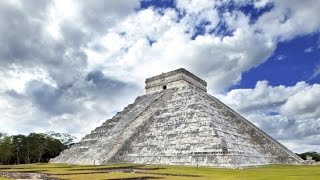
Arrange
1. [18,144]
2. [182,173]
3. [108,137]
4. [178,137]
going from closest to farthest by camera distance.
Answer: [182,173] < [178,137] < [108,137] < [18,144]

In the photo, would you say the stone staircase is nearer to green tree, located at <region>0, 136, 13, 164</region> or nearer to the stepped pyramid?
the stepped pyramid

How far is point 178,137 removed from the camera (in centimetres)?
3172

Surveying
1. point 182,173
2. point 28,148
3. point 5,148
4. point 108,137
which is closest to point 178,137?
point 108,137

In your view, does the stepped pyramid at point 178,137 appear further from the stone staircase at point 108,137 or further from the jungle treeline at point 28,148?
the jungle treeline at point 28,148

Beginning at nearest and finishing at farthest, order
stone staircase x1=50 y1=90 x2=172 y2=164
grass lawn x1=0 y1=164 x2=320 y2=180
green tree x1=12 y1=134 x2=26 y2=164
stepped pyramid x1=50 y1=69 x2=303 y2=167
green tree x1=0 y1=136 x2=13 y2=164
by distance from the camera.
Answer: grass lawn x1=0 y1=164 x2=320 y2=180 < stepped pyramid x1=50 y1=69 x2=303 y2=167 < stone staircase x1=50 y1=90 x2=172 y2=164 < green tree x1=0 y1=136 x2=13 y2=164 < green tree x1=12 y1=134 x2=26 y2=164

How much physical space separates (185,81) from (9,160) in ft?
121

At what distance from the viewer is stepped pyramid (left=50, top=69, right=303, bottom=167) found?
28.8 m

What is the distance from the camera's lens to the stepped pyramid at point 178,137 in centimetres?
2878

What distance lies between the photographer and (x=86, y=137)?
136ft

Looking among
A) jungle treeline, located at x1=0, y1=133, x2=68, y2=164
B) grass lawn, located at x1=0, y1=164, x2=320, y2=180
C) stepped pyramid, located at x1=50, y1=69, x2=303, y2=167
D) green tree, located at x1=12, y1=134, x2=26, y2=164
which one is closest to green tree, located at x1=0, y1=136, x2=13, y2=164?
jungle treeline, located at x1=0, y1=133, x2=68, y2=164

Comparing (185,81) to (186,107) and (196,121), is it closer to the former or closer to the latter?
(186,107)

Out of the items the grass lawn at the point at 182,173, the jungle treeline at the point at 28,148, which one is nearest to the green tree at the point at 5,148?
the jungle treeline at the point at 28,148

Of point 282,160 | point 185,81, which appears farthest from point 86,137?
point 282,160

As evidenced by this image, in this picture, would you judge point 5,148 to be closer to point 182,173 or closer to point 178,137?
point 178,137
